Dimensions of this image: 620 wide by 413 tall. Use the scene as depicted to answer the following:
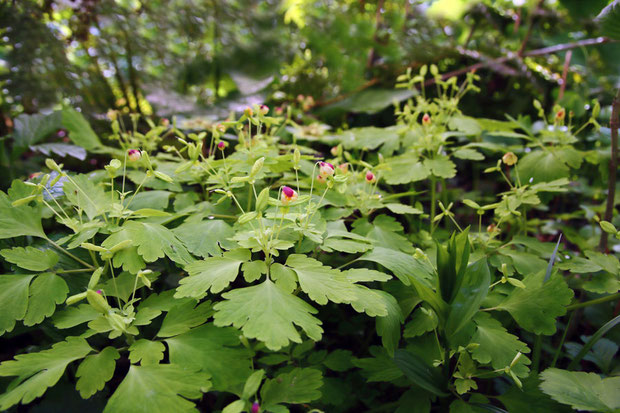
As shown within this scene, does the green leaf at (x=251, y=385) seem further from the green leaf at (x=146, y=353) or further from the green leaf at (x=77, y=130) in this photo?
the green leaf at (x=77, y=130)

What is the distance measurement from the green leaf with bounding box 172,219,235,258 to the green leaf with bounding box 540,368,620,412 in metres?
0.68

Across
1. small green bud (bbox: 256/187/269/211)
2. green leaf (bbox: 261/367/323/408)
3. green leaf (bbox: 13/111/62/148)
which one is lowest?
green leaf (bbox: 261/367/323/408)

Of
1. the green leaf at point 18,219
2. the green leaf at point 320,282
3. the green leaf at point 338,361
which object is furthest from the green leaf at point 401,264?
the green leaf at point 18,219

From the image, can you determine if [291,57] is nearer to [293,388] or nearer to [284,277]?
[284,277]

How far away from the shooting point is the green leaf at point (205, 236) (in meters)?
0.75

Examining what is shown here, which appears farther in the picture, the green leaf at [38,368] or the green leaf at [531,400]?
the green leaf at [531,400]

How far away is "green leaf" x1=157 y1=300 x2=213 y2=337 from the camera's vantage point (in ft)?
2.21

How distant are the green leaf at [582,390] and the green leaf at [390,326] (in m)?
0.28

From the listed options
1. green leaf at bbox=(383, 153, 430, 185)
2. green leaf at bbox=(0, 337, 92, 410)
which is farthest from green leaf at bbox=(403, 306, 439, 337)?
green leaf at bbox=(0, 337, 92, 410)

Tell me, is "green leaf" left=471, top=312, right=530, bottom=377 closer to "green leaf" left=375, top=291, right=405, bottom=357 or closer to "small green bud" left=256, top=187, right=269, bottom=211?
"green leaf" left=375, top=291, right=405, bottom=357

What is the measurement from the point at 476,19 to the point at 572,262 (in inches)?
67.9

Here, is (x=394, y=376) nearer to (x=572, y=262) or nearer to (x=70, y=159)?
(x=572, y=262)

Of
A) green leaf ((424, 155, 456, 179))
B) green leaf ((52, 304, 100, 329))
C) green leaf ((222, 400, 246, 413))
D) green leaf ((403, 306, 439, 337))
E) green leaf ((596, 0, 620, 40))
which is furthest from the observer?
green leaf ((424, 155, 456, 179))

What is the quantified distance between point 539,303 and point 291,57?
1.76 meters
